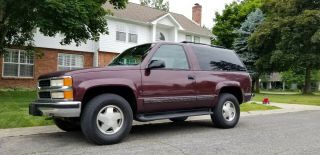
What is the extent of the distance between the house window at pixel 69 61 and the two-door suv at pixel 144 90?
58.3 feet

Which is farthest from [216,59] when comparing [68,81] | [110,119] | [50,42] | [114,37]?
[114,37]

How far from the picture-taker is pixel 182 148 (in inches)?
248

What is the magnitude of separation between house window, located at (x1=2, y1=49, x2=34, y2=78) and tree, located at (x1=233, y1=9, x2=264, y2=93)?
22.1 meters

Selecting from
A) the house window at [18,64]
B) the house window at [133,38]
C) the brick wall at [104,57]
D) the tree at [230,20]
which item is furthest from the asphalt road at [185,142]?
the tree at [230,20]

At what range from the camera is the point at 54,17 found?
16.0m

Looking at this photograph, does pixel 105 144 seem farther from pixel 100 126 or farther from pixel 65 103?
pixel 65 103

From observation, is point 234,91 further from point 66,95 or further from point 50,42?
point 50,42

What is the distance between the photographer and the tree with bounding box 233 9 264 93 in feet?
126

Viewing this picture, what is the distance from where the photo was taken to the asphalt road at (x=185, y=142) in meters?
6.12

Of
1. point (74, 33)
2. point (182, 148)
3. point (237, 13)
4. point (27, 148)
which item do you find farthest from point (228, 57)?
point (237, 13)

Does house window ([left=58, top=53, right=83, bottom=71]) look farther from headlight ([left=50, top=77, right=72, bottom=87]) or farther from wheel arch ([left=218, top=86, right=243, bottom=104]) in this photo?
headlight ([left=50, top=77, right=72, bottom=87])

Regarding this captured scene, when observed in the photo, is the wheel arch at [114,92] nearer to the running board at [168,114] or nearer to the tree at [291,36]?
the running board at [168,114]

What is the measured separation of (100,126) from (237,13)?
4357 centimetres

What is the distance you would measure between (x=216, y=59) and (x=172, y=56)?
1.46 m
